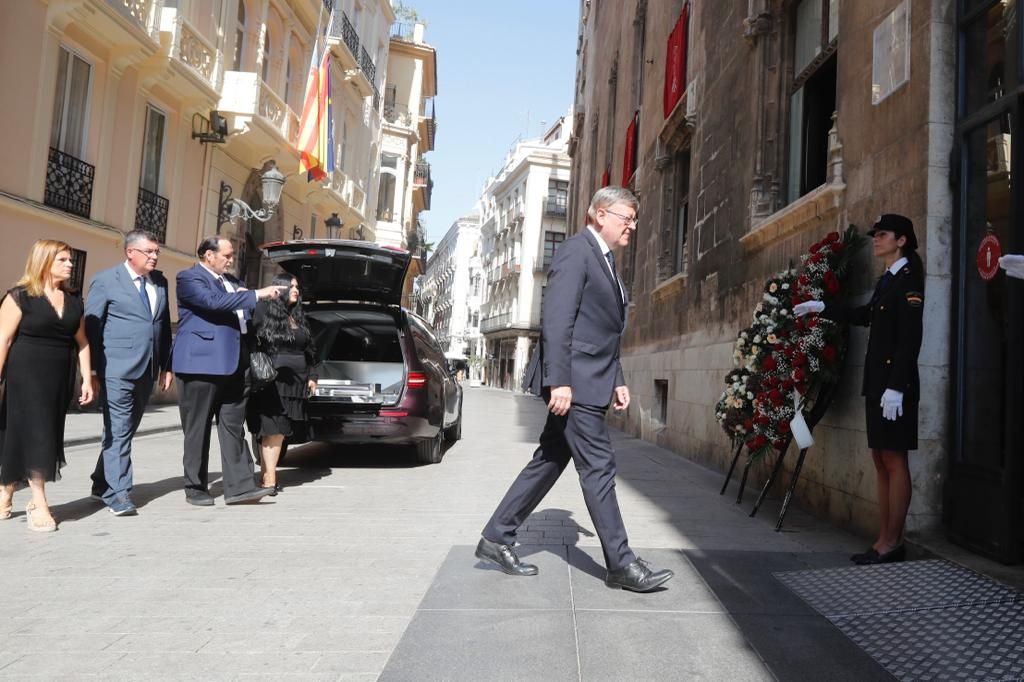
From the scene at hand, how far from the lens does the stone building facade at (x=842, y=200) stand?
4.40 m

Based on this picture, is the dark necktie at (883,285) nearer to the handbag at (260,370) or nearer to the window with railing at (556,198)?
the handbag at (260,370)

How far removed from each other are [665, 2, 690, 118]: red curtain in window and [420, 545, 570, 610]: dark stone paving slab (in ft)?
33.4

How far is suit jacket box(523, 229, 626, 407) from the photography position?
3.77m

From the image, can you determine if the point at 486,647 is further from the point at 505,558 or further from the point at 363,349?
the point at 363,349

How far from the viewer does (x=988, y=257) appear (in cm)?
424

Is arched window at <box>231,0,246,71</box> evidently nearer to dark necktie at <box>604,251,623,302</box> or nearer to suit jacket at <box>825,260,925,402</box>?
dark necktie at <box>604,251,623,302</box>

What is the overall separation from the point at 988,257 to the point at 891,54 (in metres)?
1.84

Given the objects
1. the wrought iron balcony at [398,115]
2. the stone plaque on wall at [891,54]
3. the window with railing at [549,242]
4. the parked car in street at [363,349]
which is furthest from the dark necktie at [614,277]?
the window with railing at [549,242]

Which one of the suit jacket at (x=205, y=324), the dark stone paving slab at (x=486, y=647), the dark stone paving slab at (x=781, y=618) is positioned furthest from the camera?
the suit jacket at (x=205, y=324)

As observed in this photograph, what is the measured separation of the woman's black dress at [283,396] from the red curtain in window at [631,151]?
38.1 ft

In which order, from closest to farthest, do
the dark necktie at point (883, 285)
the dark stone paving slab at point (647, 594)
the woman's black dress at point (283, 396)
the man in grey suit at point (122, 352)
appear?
the dark stone paving slab at point (647, 594), the dark necktie at point (883, 285), the man in grey suit at point (122, 352), the woman's black dress at point (283, 396)

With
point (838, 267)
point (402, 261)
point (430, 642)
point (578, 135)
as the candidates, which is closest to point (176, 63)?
point (402, 261)

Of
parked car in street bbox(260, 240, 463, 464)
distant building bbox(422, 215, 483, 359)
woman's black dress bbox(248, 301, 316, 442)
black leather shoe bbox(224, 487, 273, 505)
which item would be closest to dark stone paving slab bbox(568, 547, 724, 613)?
black leather shoe bbox(224, 487, 273, 505)

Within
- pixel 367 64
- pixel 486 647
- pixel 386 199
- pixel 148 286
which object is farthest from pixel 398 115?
pixel 486 647
